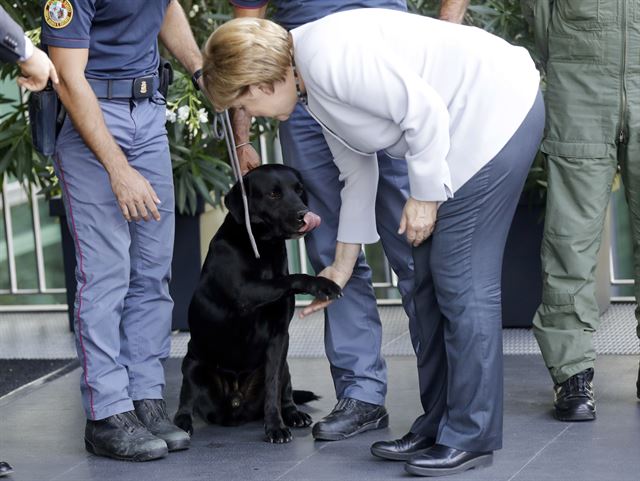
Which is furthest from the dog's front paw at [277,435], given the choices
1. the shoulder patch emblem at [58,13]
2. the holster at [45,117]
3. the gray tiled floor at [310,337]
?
the shoulder patch emblem at [58,13]

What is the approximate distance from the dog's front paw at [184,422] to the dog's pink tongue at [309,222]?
0.72 m

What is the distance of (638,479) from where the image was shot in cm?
300

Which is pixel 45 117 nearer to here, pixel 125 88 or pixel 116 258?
pixel 125 88

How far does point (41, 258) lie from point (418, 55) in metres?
3.72

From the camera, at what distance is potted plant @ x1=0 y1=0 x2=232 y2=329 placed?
4.87 metres

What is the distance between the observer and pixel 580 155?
11.9 ft

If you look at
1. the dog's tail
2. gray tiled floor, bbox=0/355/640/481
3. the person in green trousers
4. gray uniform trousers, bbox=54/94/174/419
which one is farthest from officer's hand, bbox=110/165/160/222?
the person in green trousers

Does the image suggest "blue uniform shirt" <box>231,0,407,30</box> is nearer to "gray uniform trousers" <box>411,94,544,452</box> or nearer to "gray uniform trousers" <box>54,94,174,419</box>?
"gray uniform trousers" <box>54,94,174,419</box>

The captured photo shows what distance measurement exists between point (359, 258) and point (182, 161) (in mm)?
1593

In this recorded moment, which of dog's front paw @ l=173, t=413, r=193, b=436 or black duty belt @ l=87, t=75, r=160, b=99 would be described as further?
dog's front paw @ l=173, t=413, r=193, b=436

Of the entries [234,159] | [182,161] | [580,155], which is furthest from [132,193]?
[182,161]

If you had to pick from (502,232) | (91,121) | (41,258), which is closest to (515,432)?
(502,232)

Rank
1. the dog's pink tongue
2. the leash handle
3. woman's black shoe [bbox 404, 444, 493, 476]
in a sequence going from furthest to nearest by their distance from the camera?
the dog's pink tongue < the leash handle < woman's black shoe [bbox 404, 444, 493, 476]

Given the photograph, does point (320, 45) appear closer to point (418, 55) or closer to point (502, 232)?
point (418, 55)
